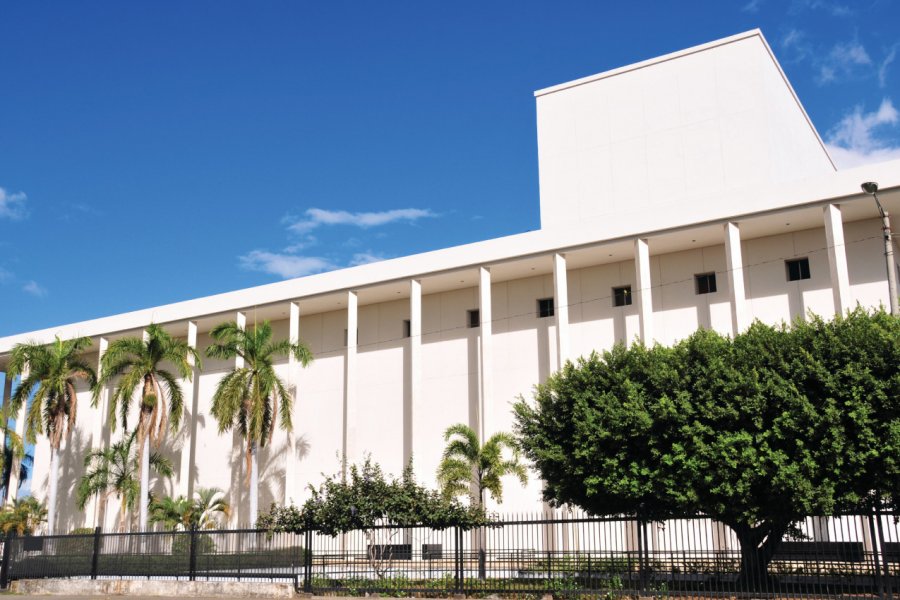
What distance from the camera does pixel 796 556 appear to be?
17.0m

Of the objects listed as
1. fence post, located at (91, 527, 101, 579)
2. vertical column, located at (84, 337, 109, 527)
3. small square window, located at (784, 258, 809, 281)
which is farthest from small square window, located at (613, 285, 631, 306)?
vertical column, located at (84, 337, 109, 527)

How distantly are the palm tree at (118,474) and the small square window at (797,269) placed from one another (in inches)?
1101

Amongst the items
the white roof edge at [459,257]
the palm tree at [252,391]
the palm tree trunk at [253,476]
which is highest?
the white roof edge at [459,257]

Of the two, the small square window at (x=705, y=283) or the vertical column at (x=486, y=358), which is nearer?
the small square window at (x=705, y=283)

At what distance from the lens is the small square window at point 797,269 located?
101 feet

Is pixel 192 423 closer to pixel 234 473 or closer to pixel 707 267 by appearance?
pixel 234 473

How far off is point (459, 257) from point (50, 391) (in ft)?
64.5

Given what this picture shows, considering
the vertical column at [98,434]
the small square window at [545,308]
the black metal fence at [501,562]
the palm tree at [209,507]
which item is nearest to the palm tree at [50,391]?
the vertical column at [98,434]

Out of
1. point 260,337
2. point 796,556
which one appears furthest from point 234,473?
point 796,556

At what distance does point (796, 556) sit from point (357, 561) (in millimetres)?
10563

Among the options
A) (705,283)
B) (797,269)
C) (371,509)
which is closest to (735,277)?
(797,269)

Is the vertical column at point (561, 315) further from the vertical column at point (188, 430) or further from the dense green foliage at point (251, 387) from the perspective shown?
the vertical column at point (188, 430)

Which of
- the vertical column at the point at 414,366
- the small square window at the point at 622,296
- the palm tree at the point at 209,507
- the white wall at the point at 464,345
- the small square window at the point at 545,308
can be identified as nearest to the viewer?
the white wall at the point at 464,345

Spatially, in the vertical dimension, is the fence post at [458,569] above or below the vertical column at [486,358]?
below
